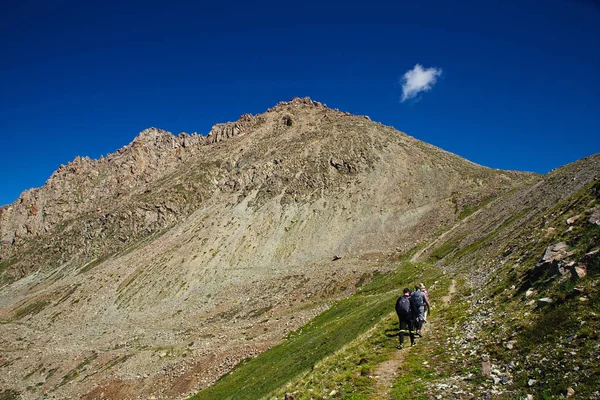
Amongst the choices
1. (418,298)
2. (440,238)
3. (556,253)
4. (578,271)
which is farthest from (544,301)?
(440,238)

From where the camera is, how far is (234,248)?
98500 mm

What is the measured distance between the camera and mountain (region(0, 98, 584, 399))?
170 feet

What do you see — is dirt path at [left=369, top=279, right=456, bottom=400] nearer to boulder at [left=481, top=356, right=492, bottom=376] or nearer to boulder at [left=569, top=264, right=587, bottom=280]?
boulder at [left=481, top=356, right=492, bottom=376]

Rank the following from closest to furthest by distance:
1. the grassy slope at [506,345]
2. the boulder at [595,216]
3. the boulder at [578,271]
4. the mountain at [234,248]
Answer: the grassy slope at [506,345] < the boulder at [578,271] < the boulder at [595,216] < the mountain at [234,248]

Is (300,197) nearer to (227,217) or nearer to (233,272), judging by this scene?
(227,217)

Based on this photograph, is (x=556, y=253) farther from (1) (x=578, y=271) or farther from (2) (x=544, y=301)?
(2) (x=544, y=301)

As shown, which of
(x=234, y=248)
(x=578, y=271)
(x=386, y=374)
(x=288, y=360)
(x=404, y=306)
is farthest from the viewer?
(x=234, y=248)

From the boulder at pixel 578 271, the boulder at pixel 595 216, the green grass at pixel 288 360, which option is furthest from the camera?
the green grass at pixel 288 360

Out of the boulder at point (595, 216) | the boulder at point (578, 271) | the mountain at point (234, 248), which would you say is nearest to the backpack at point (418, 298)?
the boulder at point (578, 271)

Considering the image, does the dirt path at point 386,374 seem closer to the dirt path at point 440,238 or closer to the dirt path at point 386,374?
the dirt path at point 386,374

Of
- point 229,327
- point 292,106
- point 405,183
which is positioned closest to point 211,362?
point 229,327

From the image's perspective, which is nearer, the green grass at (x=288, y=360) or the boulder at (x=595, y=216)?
the boulder at (x=595, y=216)

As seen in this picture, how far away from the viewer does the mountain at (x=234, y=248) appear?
51750mm

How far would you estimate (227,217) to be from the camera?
4503 inches
